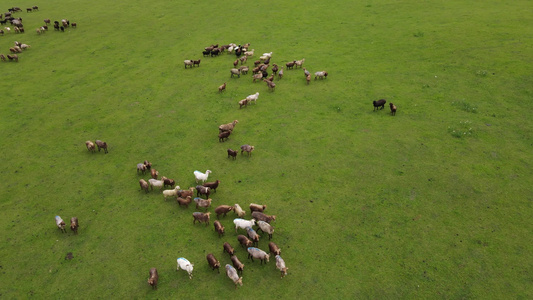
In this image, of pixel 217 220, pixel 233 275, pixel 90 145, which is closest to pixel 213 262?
pixel 233 275

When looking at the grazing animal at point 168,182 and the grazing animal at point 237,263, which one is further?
the grazing animal at point 168,182

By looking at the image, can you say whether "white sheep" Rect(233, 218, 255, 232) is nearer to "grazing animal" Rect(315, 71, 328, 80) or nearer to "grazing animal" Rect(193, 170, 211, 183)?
"grazing animal" Rect(193, 170, 211, 183)

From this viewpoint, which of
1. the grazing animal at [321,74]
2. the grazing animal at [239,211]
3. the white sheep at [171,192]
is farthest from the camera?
the grazing animal at [321,74]

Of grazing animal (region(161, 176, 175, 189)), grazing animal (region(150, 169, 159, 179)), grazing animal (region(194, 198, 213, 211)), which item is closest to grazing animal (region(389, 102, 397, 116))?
grazing animal (region(194, 198, 213, 211))

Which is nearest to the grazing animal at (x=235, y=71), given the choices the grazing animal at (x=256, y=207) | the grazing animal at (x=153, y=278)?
the grazing animal at (x=256, y=207)

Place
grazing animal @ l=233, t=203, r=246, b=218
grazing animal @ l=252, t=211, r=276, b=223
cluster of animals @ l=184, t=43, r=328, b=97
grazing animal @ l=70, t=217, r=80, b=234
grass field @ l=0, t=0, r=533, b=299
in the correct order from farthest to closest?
cluster of animals @ l=184, t=43, r=328, b=97
grazing animal @ l=233, t=203, r=246, b=218
grazing animal @ l=70, t=217, r=80, b=234
grazing animal @ l=252, t=211, r=276, b=223
grass field @ l=0, t=0, r=533, b=299

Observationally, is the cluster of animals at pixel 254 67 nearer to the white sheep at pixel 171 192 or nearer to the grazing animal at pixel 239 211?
the white sheep at pixel 171 192

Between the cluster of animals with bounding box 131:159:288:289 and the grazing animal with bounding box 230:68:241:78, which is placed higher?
the grazing animal with bounding box 230:68:241:78

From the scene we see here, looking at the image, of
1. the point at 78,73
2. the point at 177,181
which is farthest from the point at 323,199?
the point at 78,73
